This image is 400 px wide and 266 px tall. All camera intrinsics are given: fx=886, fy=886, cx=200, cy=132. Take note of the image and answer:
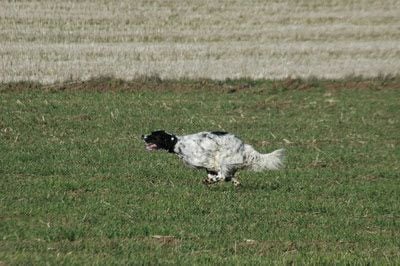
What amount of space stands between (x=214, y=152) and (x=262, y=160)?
0.83 metres

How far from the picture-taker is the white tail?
13.9 m

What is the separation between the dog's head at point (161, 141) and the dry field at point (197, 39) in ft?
48.8

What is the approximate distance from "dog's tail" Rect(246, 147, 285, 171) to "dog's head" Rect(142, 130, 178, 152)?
3.95ft

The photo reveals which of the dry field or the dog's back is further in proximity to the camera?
the dry field

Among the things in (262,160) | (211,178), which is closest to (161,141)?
(211,178)

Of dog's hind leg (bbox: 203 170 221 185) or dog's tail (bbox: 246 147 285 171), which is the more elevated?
dog's tail (bbox: 246 147 285 171)

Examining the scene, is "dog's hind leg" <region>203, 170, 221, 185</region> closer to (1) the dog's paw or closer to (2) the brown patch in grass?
(1) the dog's paw

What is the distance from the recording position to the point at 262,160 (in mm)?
13961

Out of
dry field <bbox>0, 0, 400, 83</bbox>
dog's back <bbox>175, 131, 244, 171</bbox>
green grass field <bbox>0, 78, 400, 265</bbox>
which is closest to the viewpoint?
green grass field <bbox>0, 78, 400, 265</bbox>

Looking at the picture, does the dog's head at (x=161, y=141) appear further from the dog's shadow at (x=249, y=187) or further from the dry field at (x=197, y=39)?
the dry field at (x=197, y=39)

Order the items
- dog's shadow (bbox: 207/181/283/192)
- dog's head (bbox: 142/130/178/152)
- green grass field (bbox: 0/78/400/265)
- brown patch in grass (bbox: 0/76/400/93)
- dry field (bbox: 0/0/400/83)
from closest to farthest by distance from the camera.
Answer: green grass field (bbox: 0/78/400/265)
dog's head (bbox: 142/130/178/152)
dog's shadow (bbox: 207/181/283/192)
brown patch in grass (bbox: 0/76/400/93)
dry field (bbox: 0/0/400/83)

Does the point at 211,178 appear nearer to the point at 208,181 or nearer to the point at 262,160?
the point at 208,181

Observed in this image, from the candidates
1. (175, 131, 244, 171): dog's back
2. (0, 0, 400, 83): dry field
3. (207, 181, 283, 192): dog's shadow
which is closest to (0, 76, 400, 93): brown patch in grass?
(0, 0, 400, 83): dry field

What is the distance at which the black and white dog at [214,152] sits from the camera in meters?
13.7
